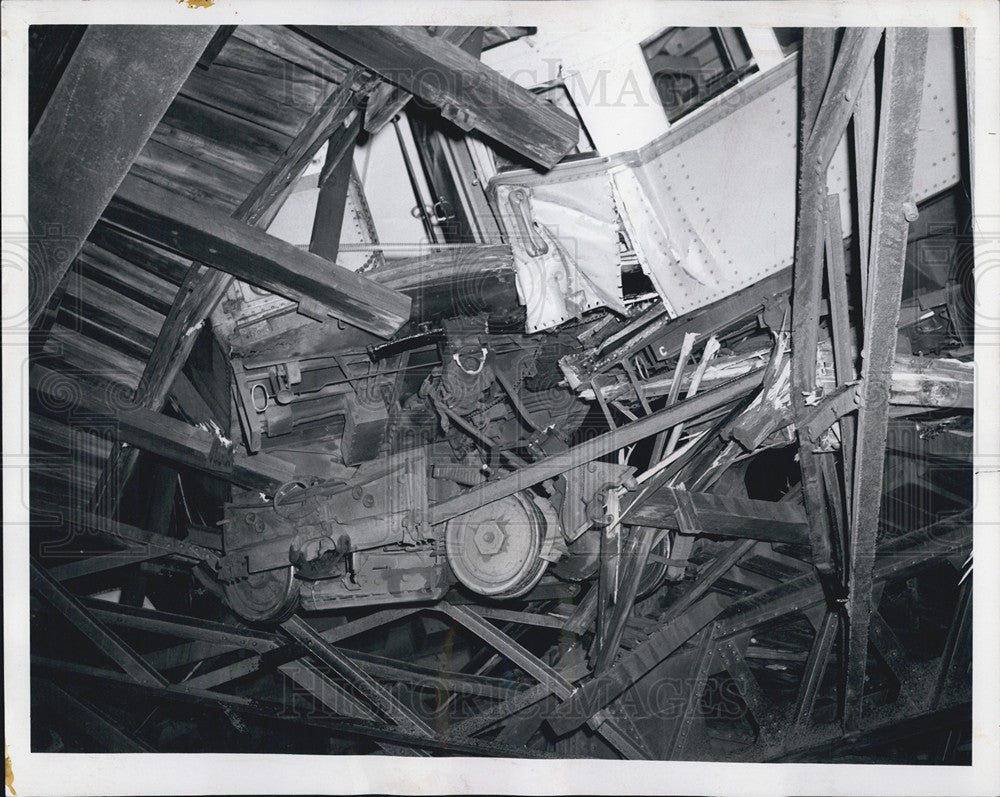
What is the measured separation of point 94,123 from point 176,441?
210 centimetres

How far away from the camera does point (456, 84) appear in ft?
12.9

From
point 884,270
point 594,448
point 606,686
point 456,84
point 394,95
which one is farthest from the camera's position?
point 606,686

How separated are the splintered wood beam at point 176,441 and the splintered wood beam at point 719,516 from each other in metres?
2.39

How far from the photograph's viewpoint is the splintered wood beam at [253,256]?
4246 millimetres

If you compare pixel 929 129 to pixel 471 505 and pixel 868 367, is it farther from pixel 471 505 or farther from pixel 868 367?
pixel 471 505

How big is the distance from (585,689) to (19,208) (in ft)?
13.8

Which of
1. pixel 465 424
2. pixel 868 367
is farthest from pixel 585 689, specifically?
pixel 868 367

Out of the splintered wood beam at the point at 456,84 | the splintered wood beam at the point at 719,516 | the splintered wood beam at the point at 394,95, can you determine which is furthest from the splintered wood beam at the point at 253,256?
the splintered wood beam at the point at 719,516

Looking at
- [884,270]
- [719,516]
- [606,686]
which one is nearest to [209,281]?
[719,516]

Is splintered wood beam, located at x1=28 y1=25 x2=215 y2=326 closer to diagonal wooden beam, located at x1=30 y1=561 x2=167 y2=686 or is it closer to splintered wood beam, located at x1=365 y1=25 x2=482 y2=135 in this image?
splintered wood beam, located at x1=365 y1=25 x2=482 y2=135

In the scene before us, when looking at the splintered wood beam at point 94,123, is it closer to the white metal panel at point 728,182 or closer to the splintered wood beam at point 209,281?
the splintered wood beam at point 209,281

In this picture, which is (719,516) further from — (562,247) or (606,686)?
(562,247)

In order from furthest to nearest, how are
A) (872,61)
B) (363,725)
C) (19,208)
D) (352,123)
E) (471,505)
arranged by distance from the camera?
(363,725) < (471,505) < (352,123) < (19,208) < (872,61)

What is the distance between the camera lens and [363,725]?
576cm
